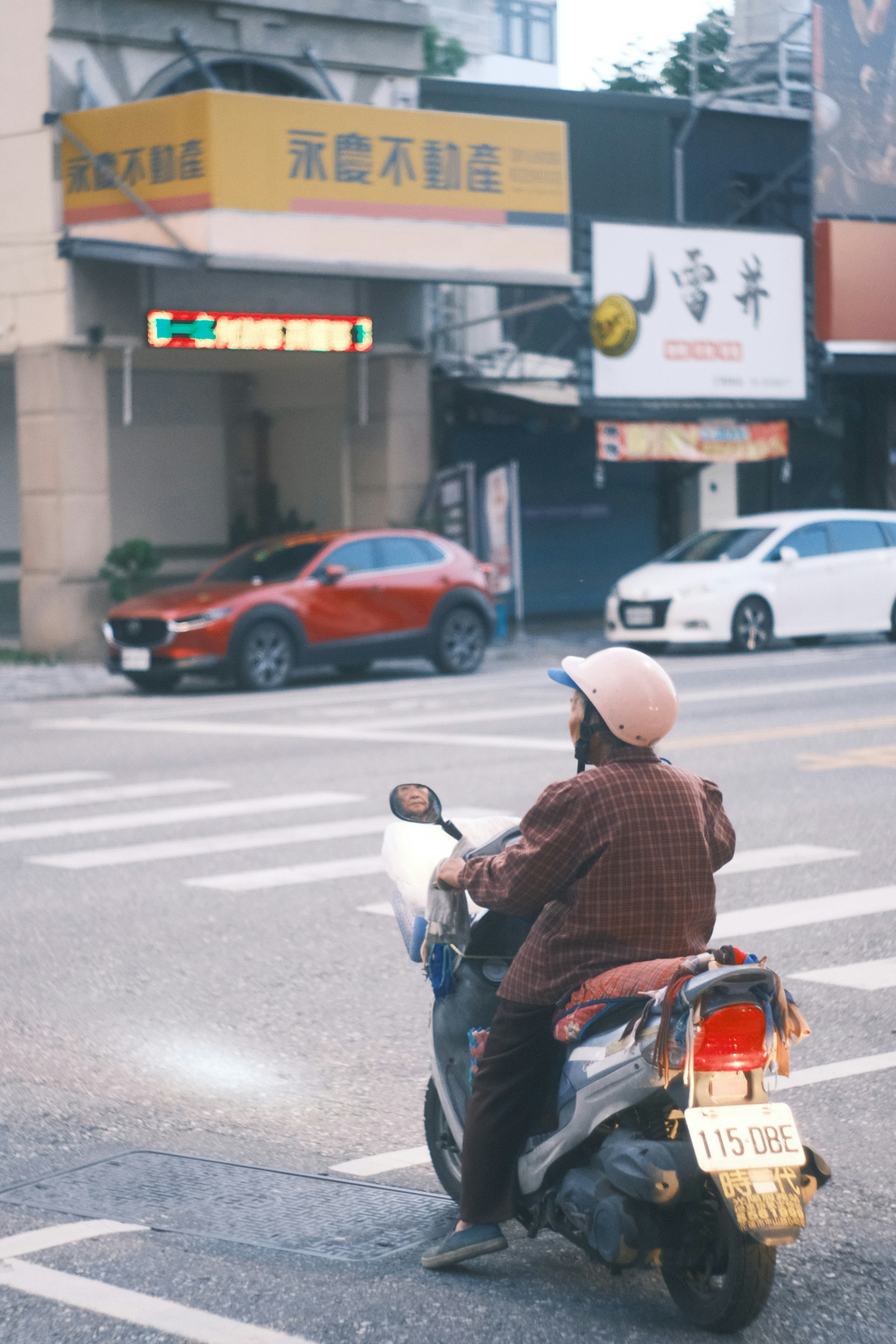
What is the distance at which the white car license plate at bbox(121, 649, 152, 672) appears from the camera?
19.0 metres

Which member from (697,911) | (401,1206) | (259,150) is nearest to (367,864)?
(401,1206)

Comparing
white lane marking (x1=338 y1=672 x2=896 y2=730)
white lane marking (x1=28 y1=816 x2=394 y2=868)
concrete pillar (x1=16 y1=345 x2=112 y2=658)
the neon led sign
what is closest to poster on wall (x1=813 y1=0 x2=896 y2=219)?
the neon led sign

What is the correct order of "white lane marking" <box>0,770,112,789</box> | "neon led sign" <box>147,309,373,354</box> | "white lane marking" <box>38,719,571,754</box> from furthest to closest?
"neon led sign" <box>147,309,373,354</box>
"white lane marking" <box>38,719,571,754</box>
"white lane marking" <box>0,770,112,789</box>

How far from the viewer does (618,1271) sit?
3.95 metres

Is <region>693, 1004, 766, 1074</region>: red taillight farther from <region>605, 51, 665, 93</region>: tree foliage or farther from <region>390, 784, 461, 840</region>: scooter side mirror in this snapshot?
<region>605, 51, 665, 93</region>: tree foliage

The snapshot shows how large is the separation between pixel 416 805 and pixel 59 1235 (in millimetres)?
1346

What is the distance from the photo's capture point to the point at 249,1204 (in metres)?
4.80

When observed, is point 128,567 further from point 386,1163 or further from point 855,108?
point 386,1163

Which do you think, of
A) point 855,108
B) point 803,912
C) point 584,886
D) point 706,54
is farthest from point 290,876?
point 706,54

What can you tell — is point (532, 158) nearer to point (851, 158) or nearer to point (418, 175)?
point (418, 175)

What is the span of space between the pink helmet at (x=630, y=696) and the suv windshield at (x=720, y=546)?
19.6 meters

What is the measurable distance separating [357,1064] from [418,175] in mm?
18326

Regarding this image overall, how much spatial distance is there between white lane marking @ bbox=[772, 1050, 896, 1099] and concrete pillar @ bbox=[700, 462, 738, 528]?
81.2 ft

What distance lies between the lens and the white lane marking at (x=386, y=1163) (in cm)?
506
